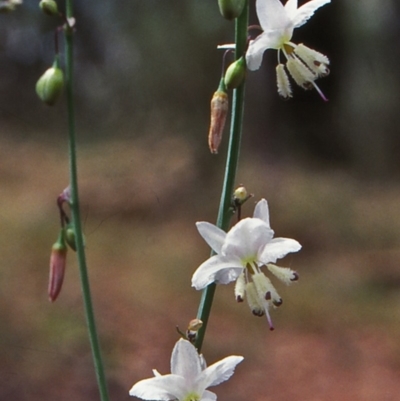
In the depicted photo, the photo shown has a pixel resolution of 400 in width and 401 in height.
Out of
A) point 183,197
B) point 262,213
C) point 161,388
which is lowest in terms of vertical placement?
point 161,388

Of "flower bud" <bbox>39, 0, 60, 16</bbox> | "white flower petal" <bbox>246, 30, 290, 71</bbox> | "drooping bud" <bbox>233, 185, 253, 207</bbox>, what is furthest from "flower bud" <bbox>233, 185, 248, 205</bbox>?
"flower bud" <bbox>39, 0, 60, 16</bbox>

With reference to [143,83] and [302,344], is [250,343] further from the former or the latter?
[143,83]

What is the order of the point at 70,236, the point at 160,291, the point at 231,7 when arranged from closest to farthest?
the point at 231,7, the point at 70,236, the point at 160,291

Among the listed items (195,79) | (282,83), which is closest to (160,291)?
(195,79)

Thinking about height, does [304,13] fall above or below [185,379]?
above

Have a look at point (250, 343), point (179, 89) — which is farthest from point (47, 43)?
point (250, 343)

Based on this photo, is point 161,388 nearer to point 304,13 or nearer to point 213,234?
point 213,234
